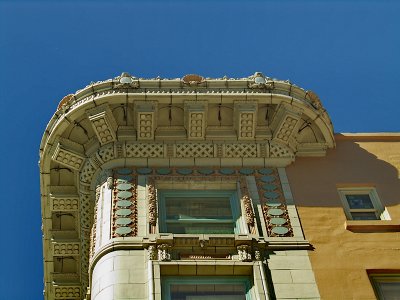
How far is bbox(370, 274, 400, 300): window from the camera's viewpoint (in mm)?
16688

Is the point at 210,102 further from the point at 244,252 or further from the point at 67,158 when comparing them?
the point at 244,252

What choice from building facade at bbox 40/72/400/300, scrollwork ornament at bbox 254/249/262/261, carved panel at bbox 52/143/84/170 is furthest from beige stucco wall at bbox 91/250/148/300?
carved panel at bbox 52/143/84/170

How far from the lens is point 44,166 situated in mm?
20938

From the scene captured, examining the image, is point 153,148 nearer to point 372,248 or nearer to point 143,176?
point 143,176

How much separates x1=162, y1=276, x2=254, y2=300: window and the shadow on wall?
332cm

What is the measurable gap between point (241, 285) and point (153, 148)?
5161 millimetres

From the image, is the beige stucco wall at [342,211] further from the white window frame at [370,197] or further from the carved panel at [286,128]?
the carved panel at [286,128]

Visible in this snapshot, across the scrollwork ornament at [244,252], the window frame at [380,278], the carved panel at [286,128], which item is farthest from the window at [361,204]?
the scrollwork ornament at [244,252]

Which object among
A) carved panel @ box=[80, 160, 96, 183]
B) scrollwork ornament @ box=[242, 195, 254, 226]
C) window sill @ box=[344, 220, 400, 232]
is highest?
carved panel @ box=[80, 160, 96, 183]

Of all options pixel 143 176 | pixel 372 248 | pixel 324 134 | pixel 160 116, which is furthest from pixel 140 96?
pixel 372 248

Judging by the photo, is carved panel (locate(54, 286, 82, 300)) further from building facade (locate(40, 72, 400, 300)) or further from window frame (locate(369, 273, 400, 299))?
window frame (locate(369, 273, 400, 299))

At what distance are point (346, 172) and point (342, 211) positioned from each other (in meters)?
1.83

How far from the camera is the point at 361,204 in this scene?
1978 cm

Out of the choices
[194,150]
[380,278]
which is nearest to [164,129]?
[194,150]
